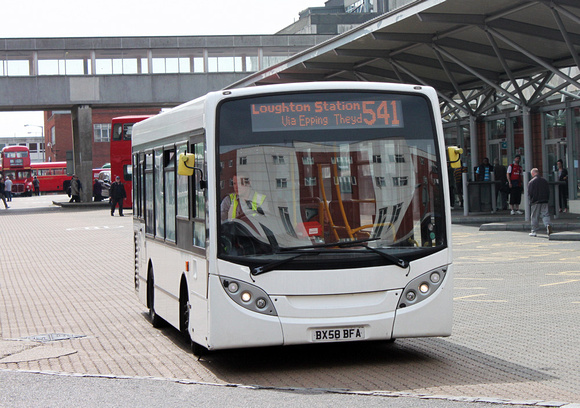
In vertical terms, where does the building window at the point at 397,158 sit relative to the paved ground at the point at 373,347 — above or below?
above

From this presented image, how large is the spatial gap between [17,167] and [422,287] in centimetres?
8284

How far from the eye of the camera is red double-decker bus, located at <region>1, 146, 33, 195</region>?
8594 cm

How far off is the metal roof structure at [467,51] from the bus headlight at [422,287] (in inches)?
532

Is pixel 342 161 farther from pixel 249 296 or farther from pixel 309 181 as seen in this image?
pixel 249 296

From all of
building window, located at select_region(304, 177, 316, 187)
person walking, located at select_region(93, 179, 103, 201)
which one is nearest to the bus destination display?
building window, located at select_region(304, 177, 316, 187)

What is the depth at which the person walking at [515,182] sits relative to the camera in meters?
29.0

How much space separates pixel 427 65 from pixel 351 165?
2132 centimetres

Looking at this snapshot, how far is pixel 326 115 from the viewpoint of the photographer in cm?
821

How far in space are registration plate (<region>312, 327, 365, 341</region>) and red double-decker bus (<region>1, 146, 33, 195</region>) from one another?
3232 inches

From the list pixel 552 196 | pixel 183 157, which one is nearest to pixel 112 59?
pixel 552 196

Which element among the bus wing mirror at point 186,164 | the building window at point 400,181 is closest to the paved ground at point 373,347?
the building window at point 400,181

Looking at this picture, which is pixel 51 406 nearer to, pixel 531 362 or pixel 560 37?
pixel 531 362

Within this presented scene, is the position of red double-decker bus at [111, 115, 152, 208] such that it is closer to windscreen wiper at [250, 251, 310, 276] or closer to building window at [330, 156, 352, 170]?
building window at [330, 156, 352, 170]

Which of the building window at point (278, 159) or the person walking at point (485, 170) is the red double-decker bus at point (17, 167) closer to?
the person walking at point (485, 170)
